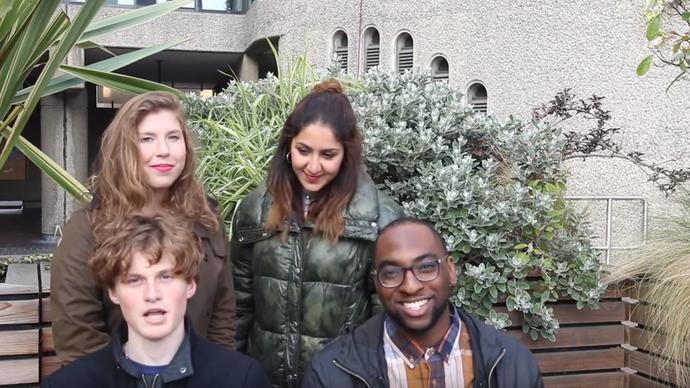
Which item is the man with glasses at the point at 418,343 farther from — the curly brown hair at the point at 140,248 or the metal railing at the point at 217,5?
the metal railing at the point at 217,5

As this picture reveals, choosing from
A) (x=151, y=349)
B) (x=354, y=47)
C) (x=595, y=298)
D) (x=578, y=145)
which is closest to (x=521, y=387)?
(x=151, y=349)

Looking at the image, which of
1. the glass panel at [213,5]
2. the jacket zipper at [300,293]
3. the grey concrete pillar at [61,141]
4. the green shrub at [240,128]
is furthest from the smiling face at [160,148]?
the glass panel at [213,5]

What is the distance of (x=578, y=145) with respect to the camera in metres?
5.29

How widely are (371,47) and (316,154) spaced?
29.8 ft

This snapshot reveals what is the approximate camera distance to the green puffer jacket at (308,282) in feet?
8.46

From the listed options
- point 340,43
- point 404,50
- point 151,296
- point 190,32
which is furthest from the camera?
point 190,32

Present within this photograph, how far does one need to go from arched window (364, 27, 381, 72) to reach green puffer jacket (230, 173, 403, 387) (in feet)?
28.9

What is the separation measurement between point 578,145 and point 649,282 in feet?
4.54

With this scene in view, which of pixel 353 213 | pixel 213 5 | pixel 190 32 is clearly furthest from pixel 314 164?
pixel 213 5

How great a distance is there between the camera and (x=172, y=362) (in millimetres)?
1954

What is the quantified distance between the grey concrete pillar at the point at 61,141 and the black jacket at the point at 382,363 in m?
12.6

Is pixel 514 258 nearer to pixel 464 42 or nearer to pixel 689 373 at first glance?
pixel 689 373

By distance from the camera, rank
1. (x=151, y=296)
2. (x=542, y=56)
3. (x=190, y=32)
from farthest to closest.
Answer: (x=190, y=32) → (x=542, y=56) → (x=151, y=296)

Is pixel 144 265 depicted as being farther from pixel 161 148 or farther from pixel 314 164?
pixel 314 164
